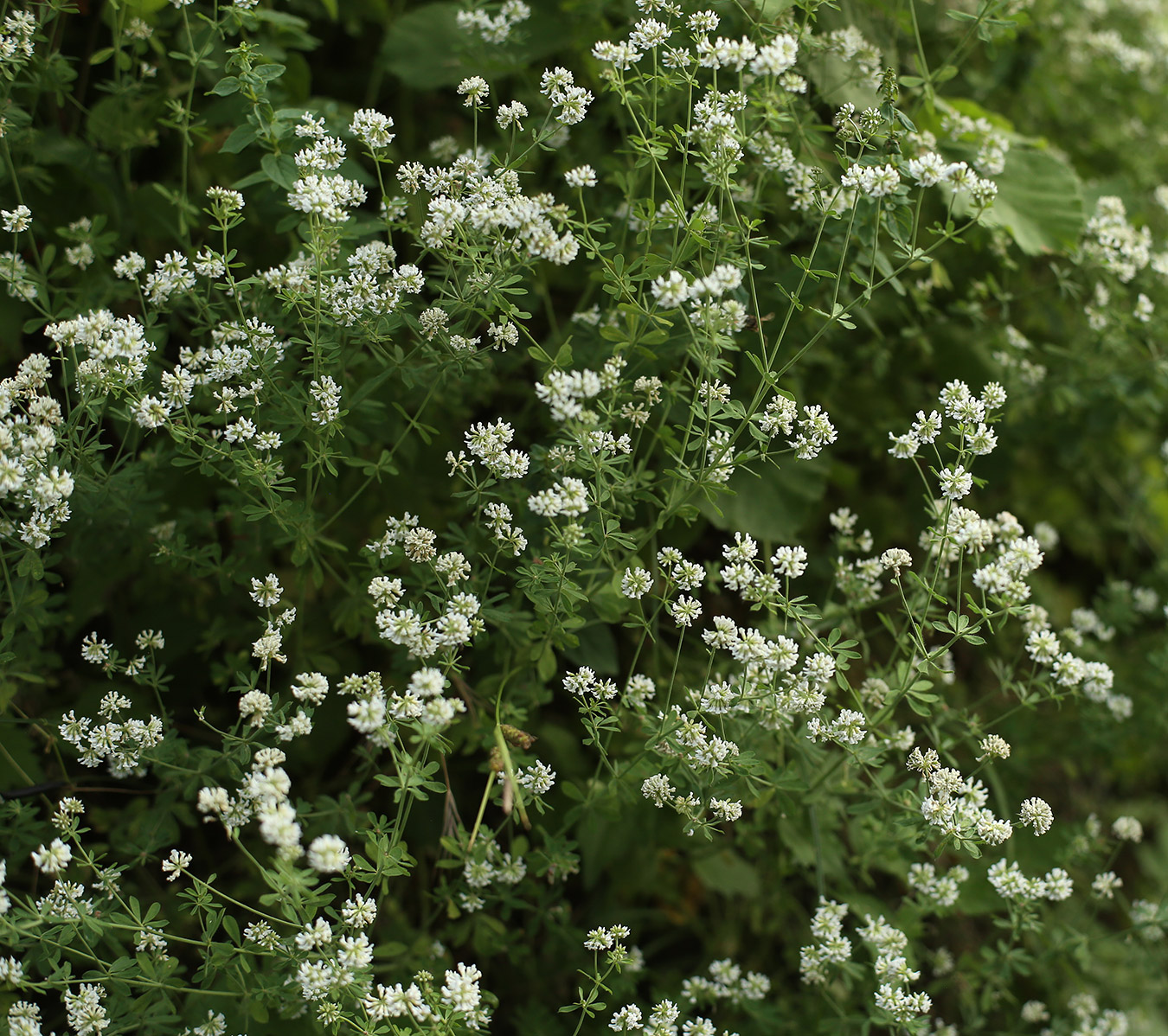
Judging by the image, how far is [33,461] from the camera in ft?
4.52

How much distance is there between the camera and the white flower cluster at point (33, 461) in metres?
1.34

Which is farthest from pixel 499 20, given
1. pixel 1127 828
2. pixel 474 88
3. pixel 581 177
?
pixel 1127 828

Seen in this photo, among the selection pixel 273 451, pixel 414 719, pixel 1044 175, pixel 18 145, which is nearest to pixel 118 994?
pixel 414 719

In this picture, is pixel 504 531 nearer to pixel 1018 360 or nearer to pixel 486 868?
pixel 486 868

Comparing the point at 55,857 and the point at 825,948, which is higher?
the point at 55,857

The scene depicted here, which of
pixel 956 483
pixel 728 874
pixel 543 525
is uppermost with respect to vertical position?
pixel 956 483

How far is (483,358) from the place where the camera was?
1592 millimetres

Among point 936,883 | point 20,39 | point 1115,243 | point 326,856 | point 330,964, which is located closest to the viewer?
point 326,856

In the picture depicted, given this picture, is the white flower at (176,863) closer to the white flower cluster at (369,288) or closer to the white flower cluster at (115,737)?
the white flower cluster at (115,737)

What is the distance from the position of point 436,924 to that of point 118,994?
0.71 meters

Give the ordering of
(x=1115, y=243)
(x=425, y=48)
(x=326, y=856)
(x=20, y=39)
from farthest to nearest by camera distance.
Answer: (x=425, y=48), (x=1115, y=243), (x=20, y=39), (x=326, y=856)

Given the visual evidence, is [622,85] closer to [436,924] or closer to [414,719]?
[414,719]

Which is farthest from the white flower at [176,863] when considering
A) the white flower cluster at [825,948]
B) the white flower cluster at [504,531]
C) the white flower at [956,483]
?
the white flower at [956,483]

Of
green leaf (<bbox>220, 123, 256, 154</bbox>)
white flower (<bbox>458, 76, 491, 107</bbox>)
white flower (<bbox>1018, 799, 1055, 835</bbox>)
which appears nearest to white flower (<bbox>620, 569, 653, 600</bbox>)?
white flower (<bbox>1018, 799, 1055, 835</bbox>)
